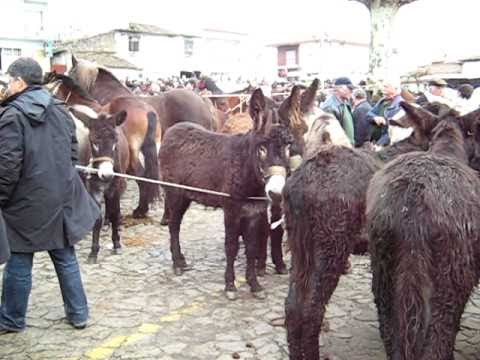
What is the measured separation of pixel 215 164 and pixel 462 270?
3.98 meters

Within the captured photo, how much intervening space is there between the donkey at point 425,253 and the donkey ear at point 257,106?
2584mm

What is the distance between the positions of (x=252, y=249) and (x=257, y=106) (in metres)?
1.68

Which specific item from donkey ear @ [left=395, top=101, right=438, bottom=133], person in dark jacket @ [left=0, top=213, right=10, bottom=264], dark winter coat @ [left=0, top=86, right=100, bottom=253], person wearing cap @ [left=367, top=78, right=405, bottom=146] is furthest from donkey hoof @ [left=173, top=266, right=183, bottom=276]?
person wearing cap @ [left=367, top=78, right=405, bottom=146]

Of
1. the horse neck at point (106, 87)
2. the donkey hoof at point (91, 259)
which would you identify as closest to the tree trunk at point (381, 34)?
the horse neck at point (106, 87)

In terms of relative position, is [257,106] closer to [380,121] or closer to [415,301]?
[415,301]

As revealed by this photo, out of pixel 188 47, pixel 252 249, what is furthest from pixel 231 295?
pixel 188 47

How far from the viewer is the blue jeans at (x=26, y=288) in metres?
5.00

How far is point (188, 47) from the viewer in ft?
202

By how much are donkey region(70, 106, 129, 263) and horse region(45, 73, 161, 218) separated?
1548mm

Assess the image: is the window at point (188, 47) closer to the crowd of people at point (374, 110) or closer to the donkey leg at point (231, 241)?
the crowd of people at point (374, 110)

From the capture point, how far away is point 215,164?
6.55m

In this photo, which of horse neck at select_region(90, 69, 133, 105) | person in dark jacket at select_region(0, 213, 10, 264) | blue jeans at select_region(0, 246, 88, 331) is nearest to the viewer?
person in dark jacket at select_region(0, 213, 10, 264)

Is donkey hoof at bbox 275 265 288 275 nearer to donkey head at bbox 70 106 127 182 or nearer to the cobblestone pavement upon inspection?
the cobblestone pavement

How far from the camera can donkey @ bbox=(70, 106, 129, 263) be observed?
701cm
